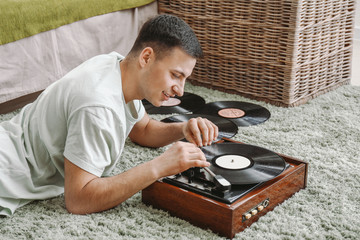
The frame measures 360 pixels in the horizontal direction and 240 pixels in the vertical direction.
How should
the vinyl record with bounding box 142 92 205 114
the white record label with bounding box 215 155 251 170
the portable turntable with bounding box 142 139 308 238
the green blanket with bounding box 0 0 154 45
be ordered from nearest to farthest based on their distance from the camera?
the portable turntable with bounding box 142 139 308 238, the white record label with bounding box 215 155 251 170, the green blanket with bounding box 0 0 154 45, the vinyl record with bounding box 142 92 205 114

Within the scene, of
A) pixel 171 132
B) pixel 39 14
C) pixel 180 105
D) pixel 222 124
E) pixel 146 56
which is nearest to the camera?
pixel 146 56

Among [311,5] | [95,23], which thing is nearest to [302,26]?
[311,5]

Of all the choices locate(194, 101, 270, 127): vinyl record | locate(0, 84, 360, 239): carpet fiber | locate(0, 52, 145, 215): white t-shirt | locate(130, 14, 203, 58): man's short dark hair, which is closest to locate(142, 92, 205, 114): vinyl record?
locate(194, 101, 270, 127): vinyl record

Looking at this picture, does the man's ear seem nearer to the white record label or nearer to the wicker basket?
the white record label

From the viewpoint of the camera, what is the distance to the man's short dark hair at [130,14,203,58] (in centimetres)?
123

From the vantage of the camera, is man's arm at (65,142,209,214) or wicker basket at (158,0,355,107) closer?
man's arm at (65,142,209,214)

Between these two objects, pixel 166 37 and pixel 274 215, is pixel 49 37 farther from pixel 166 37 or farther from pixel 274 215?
pixel 274 215

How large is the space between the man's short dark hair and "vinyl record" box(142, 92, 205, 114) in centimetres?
80

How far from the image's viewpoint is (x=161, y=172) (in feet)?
3.92

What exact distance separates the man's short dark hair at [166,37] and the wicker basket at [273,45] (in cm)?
91

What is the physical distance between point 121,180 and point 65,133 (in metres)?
0.20

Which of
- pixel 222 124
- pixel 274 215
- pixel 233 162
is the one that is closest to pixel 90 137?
pixel 233 162

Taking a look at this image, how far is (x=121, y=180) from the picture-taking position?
1.19 m

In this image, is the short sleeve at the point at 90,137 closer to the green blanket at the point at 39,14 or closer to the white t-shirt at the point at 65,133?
the white t-shirt at the point at 65,133
